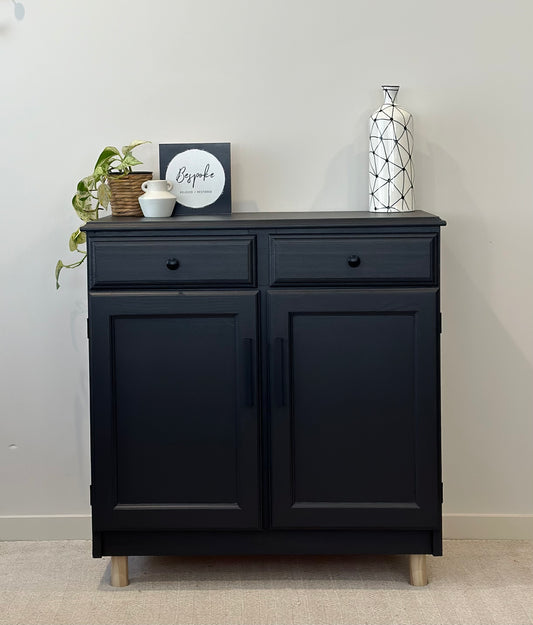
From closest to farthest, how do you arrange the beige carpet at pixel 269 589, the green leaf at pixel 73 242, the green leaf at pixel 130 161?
1. the beige carpet at pixel 269 589
2. the green leaf at pixel 130 161
3. the green leaf at pixel 73 242

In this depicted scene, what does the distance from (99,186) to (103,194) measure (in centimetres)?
3

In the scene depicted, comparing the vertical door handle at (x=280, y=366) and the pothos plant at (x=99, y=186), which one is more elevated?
the pothos plant at (x=99, y=186)

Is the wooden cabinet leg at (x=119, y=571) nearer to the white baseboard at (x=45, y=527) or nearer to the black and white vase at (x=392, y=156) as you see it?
the white baseboard at (x=45, y=527)

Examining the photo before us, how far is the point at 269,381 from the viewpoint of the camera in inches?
91.4

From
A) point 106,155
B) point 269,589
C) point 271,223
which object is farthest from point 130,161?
point 269,589

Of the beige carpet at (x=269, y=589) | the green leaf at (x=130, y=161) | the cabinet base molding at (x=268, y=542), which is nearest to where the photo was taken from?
the beige carpet at (x=269, y=589)

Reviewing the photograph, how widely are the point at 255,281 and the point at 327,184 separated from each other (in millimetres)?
551

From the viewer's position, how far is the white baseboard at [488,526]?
2.76m

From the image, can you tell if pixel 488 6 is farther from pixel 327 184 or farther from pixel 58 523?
pixel 58 523

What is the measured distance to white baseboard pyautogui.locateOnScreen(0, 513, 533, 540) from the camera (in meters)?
2.76

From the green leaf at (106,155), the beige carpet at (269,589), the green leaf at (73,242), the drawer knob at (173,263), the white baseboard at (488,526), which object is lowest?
the beige carpet at (269,589)

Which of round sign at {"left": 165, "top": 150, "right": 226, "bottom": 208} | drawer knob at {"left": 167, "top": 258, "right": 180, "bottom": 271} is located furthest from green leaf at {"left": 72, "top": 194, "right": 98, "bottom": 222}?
drawer knob at {"left": 167, "top": 258, "right": 180, "bottom": 271}

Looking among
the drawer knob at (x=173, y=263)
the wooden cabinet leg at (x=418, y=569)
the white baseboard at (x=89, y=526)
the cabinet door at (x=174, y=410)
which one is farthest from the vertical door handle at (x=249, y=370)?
the white baseboard at (x=89, y=526)

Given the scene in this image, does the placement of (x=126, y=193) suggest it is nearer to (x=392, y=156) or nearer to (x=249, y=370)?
(x=249, y=370)
